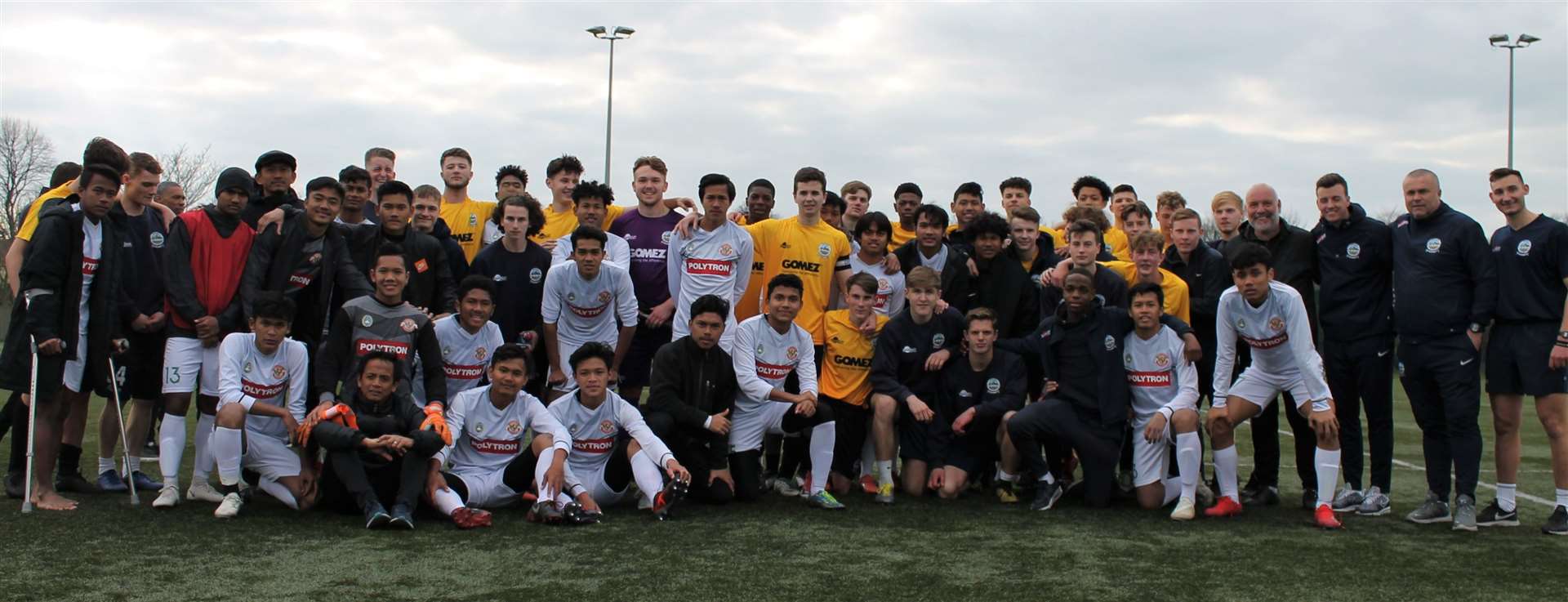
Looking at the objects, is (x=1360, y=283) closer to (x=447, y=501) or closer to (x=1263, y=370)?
(x=1263, y=370)

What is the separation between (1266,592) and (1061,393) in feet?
7.85

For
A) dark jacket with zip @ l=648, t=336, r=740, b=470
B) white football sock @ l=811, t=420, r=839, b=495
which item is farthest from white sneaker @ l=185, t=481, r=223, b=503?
white football sock @ l=811, t=420, r=839, b=495

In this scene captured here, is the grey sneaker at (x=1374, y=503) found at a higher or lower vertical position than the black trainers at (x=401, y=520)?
higher

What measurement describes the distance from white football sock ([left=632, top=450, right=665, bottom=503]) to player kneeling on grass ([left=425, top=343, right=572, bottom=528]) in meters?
0.37

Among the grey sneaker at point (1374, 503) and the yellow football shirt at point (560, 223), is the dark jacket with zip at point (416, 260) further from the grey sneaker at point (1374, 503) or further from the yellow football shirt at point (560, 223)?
the grey sneaker at point (1374, 503)

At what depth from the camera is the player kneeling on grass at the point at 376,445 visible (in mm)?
5730

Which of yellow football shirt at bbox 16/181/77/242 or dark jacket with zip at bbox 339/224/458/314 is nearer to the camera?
yellow football shirt at bbox 16/181/77/242

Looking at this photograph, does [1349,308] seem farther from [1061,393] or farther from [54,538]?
[54,538]

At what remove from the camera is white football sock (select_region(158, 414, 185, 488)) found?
20.1 ft

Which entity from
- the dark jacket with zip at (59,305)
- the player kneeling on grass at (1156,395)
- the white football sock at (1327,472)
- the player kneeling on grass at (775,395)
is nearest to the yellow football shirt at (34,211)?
the dark jacket with zip at (59,305)

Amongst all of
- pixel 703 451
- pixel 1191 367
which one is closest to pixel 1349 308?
pixel 1191 367

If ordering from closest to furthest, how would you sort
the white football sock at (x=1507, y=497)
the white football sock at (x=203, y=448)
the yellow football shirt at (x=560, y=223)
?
the white football sock at (x=1507, y=497), the white football sock at (x=203, y=448), the yellow football shirt at (x=560, y=223)

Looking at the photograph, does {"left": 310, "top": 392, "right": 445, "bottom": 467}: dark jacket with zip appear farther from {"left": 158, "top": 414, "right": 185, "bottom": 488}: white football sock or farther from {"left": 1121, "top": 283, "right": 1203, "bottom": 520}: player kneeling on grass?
{"left": 1121, "top": 283, "right": 1203, "bottom": 520}: player kneeling on grass

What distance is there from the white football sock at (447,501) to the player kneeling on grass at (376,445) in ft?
0.29
